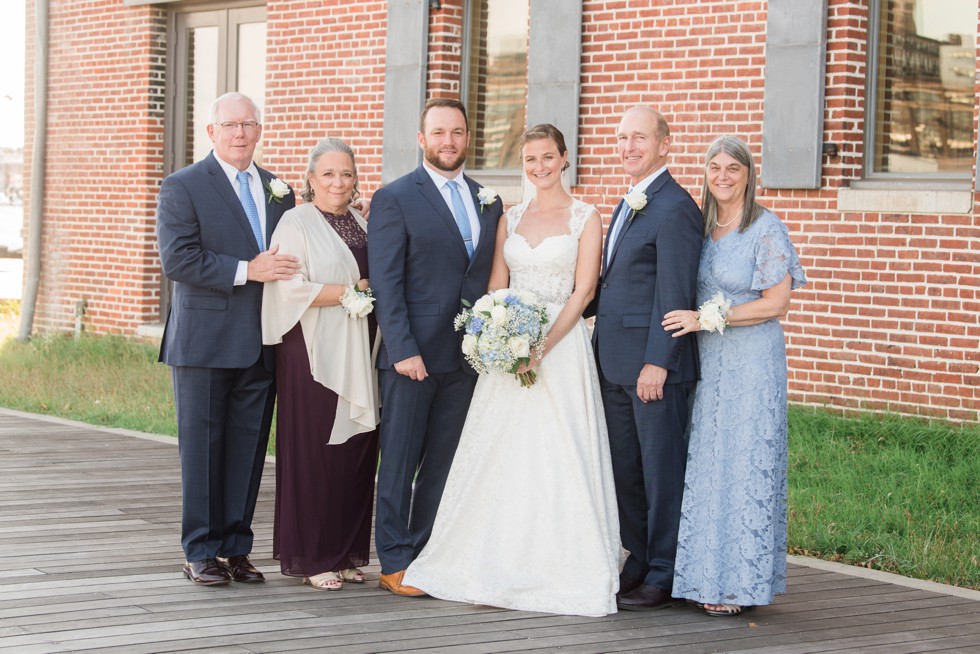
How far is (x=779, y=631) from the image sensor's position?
5359mm

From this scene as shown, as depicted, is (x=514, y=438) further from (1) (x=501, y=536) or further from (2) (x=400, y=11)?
(2) (x=400, y=11)

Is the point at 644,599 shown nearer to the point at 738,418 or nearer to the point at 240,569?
the point at 738,418

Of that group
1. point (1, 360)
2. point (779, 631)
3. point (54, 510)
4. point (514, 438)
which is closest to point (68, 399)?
point (1, 360)

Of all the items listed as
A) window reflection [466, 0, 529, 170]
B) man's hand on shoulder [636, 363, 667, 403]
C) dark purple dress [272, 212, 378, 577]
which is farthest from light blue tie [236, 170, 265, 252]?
window reflection [466, 0, 529, 170]

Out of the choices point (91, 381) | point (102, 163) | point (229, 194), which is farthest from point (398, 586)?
point (102, 163)

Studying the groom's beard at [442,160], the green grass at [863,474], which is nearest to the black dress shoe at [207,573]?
the groom's beard at [442,160]

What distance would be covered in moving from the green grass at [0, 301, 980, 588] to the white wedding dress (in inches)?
61.7

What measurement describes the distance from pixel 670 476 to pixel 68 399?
7.04 meters

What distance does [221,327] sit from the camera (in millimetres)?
5801

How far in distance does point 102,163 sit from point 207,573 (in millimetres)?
9512

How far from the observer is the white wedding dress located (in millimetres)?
5629

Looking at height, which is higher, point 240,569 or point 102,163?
point 102,163

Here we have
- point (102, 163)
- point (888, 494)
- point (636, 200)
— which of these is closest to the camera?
point (636, 200)

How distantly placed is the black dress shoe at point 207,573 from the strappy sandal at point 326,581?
355 mm
